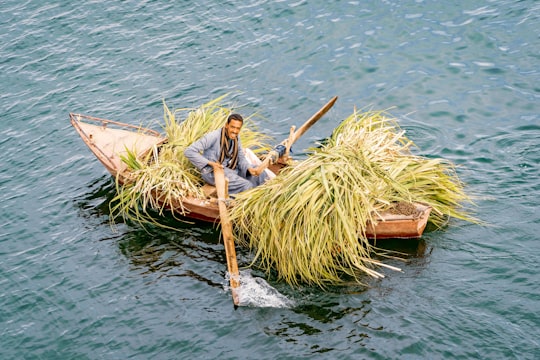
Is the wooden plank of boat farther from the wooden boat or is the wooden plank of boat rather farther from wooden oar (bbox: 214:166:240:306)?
wooden oar (bbox: 214:166:240:306)

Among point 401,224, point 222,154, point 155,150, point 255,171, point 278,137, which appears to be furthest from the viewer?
point 278,137

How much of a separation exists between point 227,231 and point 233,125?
1.58m

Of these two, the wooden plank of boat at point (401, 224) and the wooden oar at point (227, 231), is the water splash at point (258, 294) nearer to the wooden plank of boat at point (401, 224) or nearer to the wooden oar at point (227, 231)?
the wooden oar at point (227, 231)

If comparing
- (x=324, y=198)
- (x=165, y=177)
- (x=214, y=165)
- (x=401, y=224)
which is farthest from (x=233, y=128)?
(x=401, y=224)

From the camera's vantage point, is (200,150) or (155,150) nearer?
(200,150)

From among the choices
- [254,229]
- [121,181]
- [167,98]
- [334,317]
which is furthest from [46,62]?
[334,317]

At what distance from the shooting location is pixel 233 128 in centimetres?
1016

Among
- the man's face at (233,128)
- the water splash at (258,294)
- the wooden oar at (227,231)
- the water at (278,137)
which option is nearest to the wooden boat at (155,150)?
the water at (278,137)

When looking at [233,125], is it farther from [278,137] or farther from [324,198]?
[278,137]

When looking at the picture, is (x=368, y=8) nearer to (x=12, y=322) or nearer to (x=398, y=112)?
(x=398, y=112)

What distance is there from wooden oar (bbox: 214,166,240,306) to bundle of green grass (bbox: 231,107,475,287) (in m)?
0.16

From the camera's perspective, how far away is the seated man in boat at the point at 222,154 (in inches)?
404

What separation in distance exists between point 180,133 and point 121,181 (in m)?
1.15

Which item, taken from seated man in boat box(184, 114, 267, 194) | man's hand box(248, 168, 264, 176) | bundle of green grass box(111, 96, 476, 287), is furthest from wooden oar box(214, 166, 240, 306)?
man's hand box(248, 168, 264, 176)
